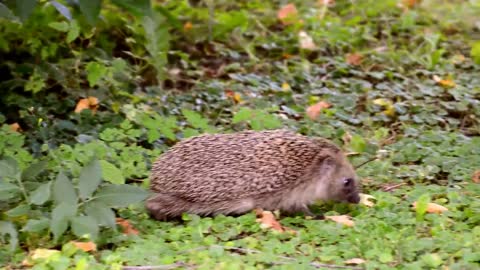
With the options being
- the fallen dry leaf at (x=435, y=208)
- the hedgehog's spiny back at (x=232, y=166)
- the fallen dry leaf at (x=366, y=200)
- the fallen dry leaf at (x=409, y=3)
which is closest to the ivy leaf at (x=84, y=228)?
the hedgehog's spiny back at (x=232, y=166)

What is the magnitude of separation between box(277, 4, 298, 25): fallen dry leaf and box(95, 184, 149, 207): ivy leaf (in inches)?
201

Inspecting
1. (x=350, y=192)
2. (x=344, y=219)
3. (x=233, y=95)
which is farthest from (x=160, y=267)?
(x=233, y=95)

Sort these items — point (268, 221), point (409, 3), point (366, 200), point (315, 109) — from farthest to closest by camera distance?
1. point (409, 3)
2. point (315, 109)
3. point (366, 200)
4. point (268, 221)

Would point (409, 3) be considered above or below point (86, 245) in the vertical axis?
above

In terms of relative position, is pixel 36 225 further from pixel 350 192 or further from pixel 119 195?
pixel 350 192

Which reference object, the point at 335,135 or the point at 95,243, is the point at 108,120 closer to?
the point at 335,135

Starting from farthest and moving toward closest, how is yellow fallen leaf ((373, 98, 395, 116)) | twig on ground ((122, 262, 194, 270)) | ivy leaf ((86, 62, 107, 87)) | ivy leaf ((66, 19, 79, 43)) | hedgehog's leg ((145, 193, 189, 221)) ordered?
1. yellow fallen leaf ((373, 98, 395, 116))
2. ivy leaf ((86, 62, 107, 87))
3. ivy leaf ((66, 19, 79, 43))
4. hedgehog's leg ((145, 193, 189, 221))
5. twig on ground ((122, 262, 194, 270))

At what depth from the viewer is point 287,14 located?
9.47 meters

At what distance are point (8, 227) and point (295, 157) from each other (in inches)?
72.9

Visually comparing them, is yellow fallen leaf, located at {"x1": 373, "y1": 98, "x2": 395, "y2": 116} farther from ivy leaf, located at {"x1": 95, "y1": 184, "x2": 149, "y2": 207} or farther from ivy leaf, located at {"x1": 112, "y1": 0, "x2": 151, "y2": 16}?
ivy leaf, located at {"x1": 95, "y1": 184, "x2": 149, "y2": 207}

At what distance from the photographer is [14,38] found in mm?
7477

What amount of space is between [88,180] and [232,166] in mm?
1054

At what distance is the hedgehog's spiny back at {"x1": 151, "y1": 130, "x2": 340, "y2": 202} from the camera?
17.4 ft

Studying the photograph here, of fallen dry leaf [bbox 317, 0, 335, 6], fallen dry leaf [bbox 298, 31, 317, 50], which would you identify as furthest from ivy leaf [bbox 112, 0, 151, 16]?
fallen dry leaf [bbox 317, 0, 335, 6]
